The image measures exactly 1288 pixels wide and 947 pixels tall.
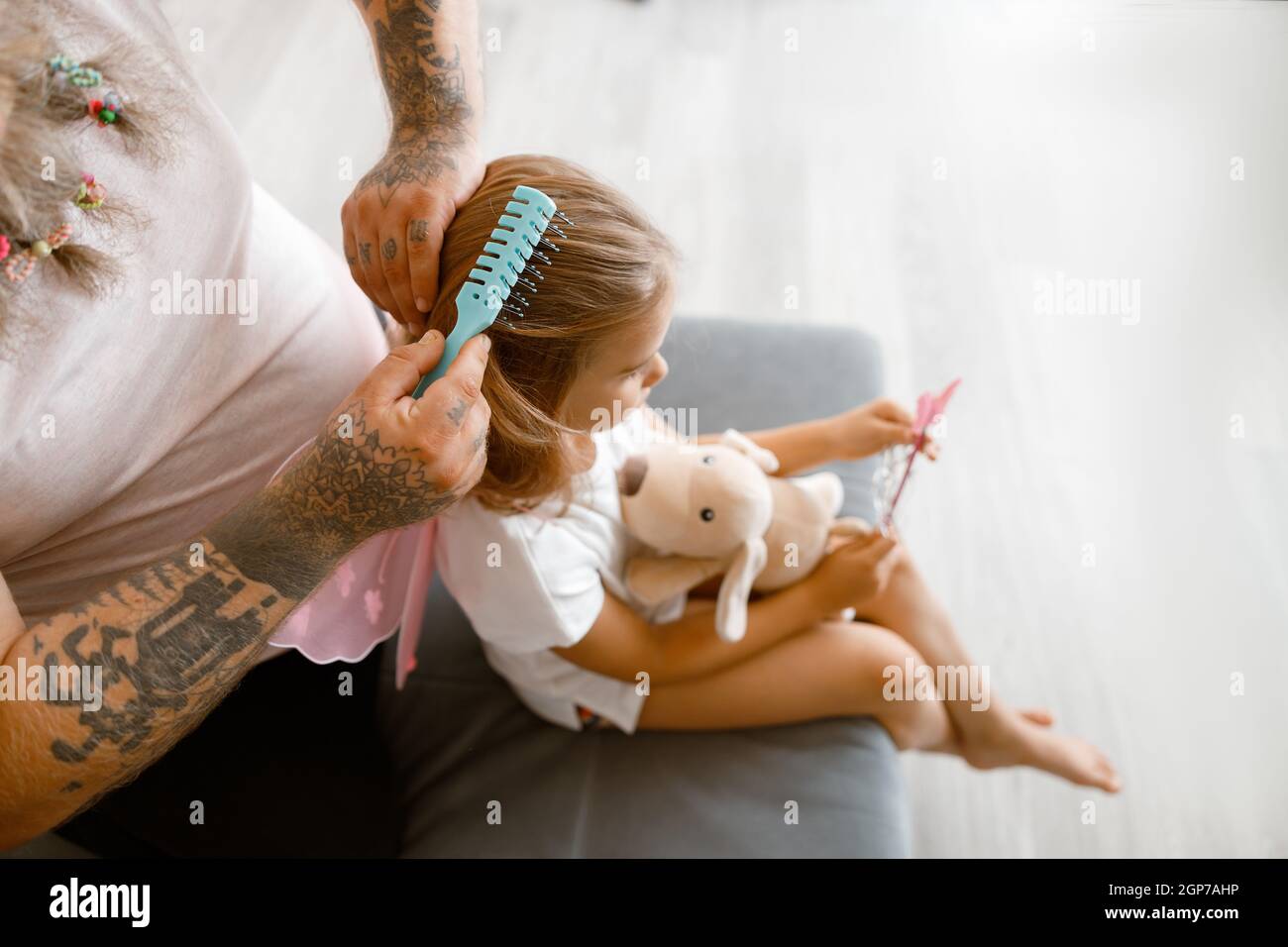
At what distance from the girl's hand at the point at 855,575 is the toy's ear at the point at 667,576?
0.13 metres

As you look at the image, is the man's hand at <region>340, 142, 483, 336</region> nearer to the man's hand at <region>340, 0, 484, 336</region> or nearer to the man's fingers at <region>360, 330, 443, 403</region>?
the man's hand at <region>340, 0, 484, 336</region>

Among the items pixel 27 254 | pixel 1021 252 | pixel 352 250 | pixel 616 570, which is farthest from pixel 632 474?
pixel 1021 252

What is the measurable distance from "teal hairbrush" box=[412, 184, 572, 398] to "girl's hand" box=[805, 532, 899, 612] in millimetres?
548

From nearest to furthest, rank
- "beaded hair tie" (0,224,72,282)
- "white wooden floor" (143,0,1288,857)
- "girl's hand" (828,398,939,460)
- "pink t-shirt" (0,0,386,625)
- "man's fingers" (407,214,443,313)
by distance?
"beaded hair tie" (0,224,72,282)
"pink t-shirt" (0,0,386,625)
"man's fingers" (407,214,443,313)
"girl's hand" (828,398,939,460)
"white wooden floor" (143,0,1288,857)

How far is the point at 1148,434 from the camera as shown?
185cm

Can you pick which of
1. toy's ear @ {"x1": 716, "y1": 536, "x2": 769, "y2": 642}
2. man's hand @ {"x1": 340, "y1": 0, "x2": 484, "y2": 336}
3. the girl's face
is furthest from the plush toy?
man's hand @ {"x1": 340, "y1": 0, "x2": 484, "y2": 336}

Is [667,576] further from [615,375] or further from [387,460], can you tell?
[387,460]

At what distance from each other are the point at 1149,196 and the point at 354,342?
6.49 ft

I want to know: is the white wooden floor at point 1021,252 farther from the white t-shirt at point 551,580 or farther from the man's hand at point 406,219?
the man's hand at point 406,219

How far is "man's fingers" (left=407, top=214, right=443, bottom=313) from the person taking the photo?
82 centimetres
